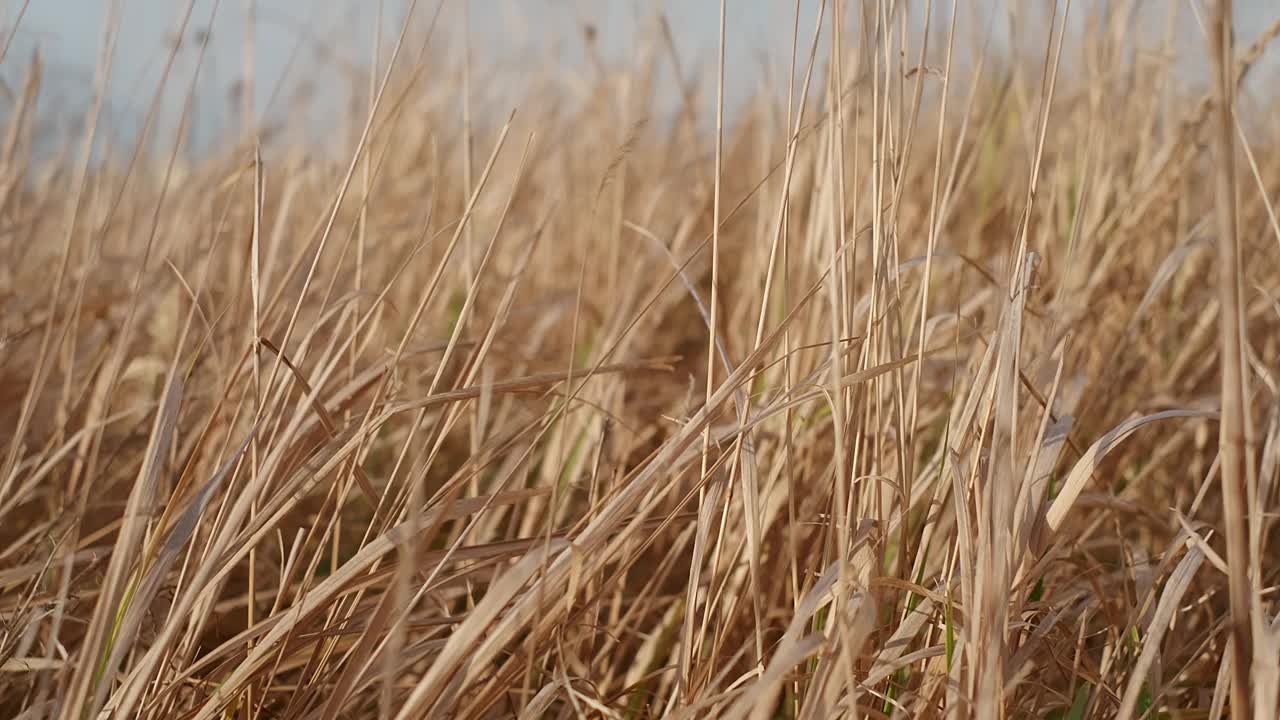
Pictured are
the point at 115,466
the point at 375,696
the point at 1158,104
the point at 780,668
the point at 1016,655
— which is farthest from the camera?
the point at 1158,104

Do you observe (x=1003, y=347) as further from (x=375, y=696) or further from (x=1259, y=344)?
(x=1259, y=344)

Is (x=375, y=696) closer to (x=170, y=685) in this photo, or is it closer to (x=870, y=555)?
(x=170, y=685)

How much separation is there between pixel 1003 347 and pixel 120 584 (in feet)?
1.55

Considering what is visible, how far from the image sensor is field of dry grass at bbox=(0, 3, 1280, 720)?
1.80 feet

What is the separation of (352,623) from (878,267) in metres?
0.40

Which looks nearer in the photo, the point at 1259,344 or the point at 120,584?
the point at 120,584

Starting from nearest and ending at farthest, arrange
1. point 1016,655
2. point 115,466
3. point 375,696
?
point 1016,655 < point 375,696 < point 115,466

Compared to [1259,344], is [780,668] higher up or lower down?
higher up

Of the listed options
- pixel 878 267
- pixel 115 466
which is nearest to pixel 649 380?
pixel 115 466

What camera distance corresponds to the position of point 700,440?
0.68 metres

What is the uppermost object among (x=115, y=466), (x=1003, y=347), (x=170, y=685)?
(x=1003, y=347)

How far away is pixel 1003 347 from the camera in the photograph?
55 centimetres

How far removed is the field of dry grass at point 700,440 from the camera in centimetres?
55

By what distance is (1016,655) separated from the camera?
57 centimetres
